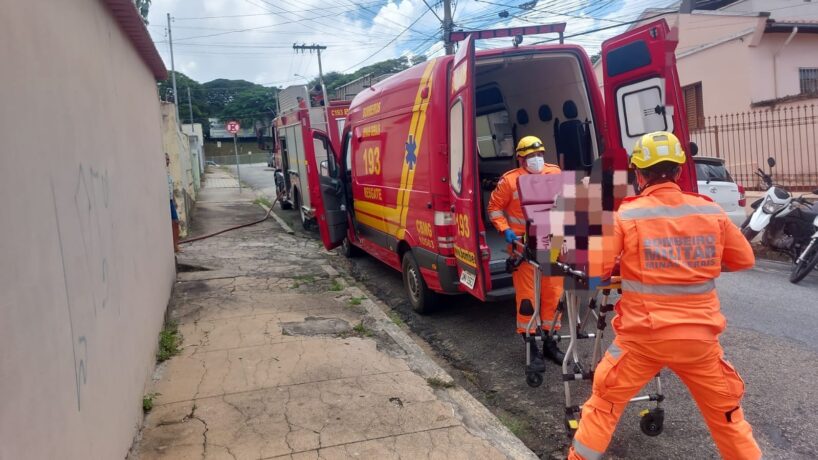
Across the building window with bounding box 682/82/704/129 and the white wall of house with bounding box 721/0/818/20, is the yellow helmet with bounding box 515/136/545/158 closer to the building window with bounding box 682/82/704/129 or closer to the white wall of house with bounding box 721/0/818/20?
the building window with bounding box 682/82/704/129

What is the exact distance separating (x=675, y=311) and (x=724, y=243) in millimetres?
435

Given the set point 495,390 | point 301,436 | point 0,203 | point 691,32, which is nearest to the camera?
point 0,203

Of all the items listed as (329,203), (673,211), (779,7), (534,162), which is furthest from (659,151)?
(779,7)

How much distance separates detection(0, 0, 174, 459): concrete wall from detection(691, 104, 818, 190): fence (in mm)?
12527

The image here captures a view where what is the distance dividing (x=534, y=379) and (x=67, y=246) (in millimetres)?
3075

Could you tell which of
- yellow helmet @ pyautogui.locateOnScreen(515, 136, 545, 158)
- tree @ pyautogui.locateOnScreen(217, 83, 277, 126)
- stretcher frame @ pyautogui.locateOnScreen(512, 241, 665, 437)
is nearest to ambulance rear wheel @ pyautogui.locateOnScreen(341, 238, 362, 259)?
yellow helmet @ pyautogui.locateOnScreen(515, 136, 545, 158)

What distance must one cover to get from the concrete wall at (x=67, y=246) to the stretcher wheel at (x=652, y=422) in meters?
2.83

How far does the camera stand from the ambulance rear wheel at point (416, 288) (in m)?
6.03

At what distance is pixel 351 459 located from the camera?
325 cm

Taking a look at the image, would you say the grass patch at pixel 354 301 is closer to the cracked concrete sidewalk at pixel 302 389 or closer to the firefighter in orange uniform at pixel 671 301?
the cracked concrete sidewalk at pixel 302 389

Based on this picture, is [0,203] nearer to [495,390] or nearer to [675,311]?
[675,311]

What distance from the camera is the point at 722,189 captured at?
882cm

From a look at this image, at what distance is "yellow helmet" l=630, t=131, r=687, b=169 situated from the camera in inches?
105

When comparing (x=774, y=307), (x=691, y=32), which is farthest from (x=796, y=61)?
(x=774, y=307)
